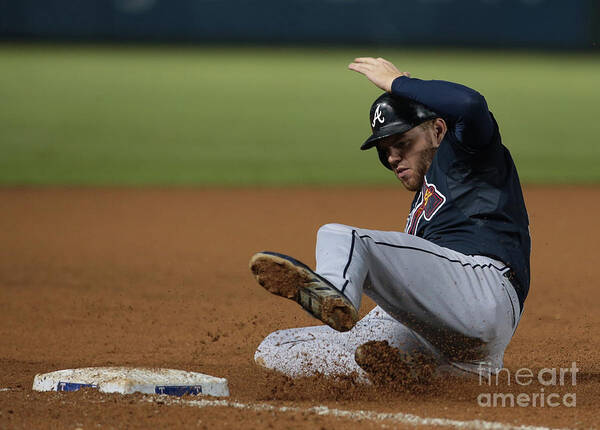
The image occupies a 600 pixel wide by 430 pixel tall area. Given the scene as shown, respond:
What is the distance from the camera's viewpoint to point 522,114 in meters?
16.4

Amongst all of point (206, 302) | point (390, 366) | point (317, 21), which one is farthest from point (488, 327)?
point (317, 21)

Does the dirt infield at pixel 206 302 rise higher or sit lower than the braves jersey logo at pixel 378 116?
lower

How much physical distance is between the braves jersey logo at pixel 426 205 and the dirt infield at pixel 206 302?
643mm

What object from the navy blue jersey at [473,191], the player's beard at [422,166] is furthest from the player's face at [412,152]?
the navy blue jersey at [473,191]

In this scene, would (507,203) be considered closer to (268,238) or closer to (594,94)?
(268,238)

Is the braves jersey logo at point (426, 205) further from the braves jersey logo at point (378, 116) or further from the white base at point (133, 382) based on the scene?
the white base at point (133, 382)

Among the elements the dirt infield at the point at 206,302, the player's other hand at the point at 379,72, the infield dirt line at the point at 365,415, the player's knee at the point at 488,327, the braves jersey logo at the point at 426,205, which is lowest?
the dirt infield at the point at 206,302

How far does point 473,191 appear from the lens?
11.7ft

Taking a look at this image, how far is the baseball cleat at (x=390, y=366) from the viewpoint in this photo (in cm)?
355

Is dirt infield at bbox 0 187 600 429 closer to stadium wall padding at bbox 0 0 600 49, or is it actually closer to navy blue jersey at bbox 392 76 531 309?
navy blue jersey at bbox 392 76 531 309

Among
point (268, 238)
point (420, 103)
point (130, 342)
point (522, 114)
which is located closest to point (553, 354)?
point (420, 103)

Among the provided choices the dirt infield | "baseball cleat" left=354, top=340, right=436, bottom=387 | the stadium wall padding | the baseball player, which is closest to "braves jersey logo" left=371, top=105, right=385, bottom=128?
the baseball player

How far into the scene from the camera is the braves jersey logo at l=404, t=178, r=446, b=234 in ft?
12.0

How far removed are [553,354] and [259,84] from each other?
1489 cm
